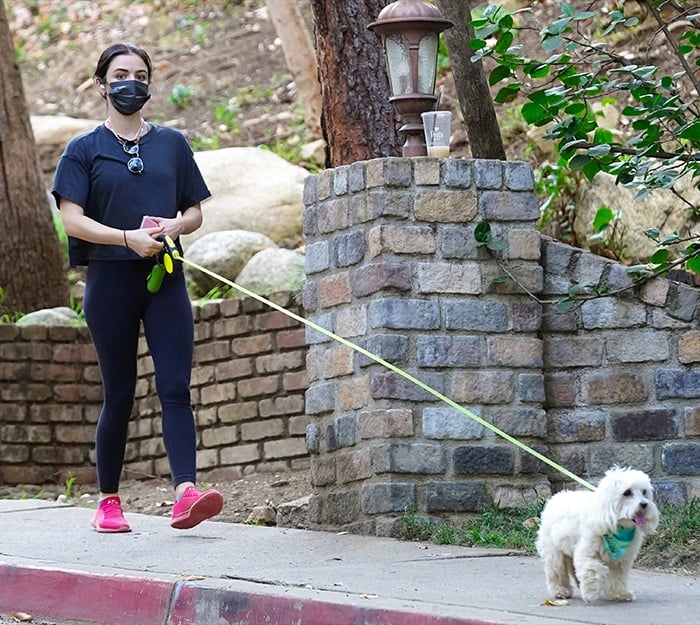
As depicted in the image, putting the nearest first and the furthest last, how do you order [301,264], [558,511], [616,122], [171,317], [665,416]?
[558,511]
[171,317]
[665,416]
[301,264]
[616,122]

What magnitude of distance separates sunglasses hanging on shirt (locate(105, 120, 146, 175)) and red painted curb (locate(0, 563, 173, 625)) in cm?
178

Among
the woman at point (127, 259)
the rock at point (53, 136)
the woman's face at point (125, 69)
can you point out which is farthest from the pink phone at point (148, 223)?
the rock at point (53, 136)

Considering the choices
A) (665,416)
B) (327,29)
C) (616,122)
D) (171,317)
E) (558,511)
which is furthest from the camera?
(616,122)

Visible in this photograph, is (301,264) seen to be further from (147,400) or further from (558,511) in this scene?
(558,511)

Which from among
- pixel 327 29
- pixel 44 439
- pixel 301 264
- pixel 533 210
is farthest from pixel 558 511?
pixel 44 439

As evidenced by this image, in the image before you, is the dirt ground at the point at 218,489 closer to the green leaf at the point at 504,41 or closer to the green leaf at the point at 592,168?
the green leaf at the point at 592,168

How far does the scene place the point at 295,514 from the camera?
6.80m

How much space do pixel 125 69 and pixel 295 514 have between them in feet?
7.84

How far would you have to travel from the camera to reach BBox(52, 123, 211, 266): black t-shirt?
579 centimetres

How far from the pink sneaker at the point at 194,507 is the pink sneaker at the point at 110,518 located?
46cm

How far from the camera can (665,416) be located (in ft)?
20.3

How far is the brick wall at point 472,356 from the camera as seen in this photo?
6102 millimetres

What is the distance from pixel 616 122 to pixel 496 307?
210 inches

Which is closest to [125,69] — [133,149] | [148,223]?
[133,149]
